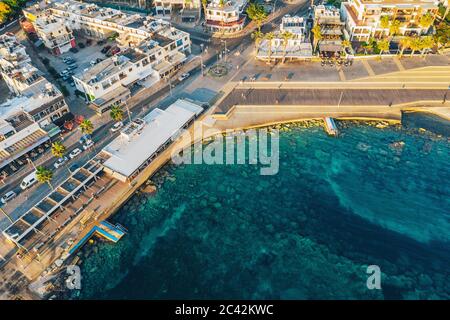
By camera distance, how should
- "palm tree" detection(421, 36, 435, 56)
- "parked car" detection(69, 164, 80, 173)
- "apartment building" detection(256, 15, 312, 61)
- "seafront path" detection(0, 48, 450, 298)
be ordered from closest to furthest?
1. "parked car" detection(69, 164, 80, 173)
2. "seafront path" detection(0, 48, 450, 298)
3. "palm tree" detection(421, 36, 435, 56)
4. "apartment building" detection(256, 15, 312, 61)

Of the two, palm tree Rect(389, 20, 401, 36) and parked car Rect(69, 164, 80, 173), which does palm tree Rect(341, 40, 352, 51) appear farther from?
parked car Rect(69, 164, 80, 173)

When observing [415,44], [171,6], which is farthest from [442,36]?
[171,6]

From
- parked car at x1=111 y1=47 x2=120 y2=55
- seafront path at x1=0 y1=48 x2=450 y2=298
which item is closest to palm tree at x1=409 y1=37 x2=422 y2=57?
seafront path at x1=0 y1=48 x2=450 y2=298

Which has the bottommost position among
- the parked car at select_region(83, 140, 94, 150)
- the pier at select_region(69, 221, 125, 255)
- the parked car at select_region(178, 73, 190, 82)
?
the pier at select_region(69, 221, 125, 255)

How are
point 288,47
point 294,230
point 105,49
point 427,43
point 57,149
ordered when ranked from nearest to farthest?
1. point 294,230
2. point 57,149
3. point 427,43
4. point 288,47
5. point 105,49

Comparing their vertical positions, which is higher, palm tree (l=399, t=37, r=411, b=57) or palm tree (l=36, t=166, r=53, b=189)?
palm tree (l=399, t=37, r=411, b=57)

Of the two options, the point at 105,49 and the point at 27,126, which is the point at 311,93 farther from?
the point at 27,126

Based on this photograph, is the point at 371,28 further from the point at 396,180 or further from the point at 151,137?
the point at 151,137

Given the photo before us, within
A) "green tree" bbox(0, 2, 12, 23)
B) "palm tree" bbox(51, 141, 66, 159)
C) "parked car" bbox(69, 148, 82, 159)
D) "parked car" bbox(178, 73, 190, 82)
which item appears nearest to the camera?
"palm tree" bbox(51, 141, 66, 159)
